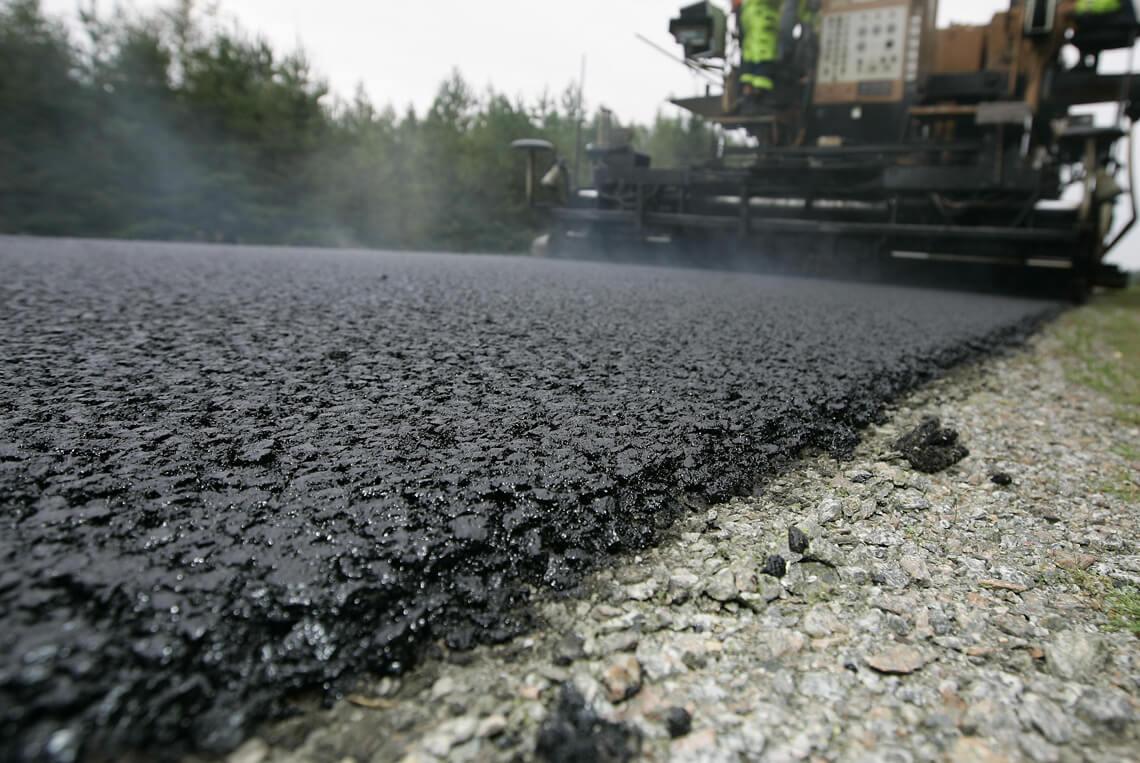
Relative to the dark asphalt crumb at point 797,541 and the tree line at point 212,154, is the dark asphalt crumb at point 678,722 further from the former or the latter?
the tree line at point 212,154

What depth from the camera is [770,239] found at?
713 centimetres

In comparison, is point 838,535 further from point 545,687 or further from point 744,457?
point 545,687

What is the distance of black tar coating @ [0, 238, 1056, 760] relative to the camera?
54cm

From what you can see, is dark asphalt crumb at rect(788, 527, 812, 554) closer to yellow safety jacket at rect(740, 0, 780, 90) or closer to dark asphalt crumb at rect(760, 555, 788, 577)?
dark asphalt crumb at rect(760, 555, 788, 577)

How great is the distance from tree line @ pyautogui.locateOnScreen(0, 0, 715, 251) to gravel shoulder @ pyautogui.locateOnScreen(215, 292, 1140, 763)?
44.7 ft

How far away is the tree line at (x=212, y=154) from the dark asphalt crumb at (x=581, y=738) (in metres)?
14.1

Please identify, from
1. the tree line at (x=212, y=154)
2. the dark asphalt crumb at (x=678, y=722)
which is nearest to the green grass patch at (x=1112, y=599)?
the dark asphalt crumb at (x=678, y=722)

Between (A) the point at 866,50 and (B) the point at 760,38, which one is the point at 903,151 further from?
(B) the point at 760,38

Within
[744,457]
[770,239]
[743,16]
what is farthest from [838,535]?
[743,16]

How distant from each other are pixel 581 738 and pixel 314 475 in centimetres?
54

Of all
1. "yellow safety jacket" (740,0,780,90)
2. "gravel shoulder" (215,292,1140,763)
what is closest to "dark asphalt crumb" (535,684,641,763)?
"gravel shoulder" (215,292,1140,763)

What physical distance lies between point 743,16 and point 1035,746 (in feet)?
27.2

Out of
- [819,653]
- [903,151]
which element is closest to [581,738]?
[819,653]

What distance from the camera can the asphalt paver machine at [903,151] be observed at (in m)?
5.85
